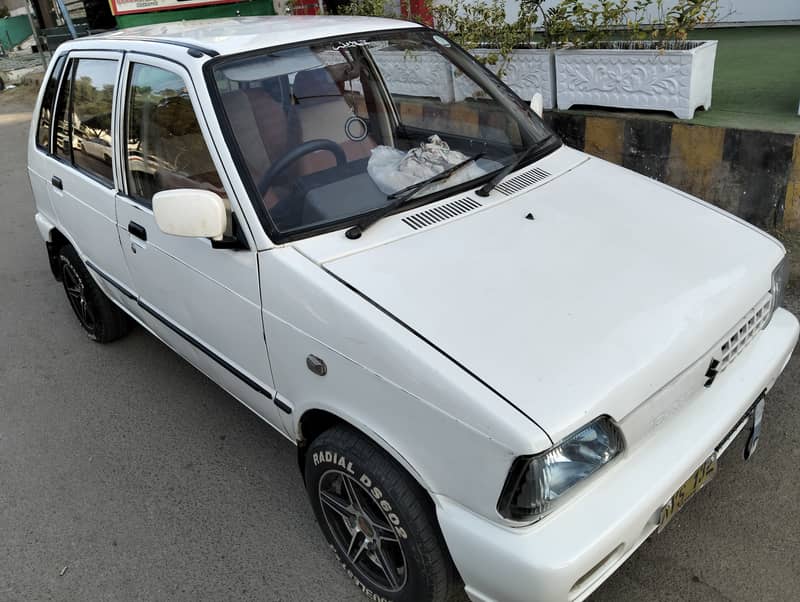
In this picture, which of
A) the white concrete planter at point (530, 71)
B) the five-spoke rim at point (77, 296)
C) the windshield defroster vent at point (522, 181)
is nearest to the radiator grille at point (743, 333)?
the windshield defroster vent at point (522, 181)

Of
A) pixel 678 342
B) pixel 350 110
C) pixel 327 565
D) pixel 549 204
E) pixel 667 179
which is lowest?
pixel 327 565

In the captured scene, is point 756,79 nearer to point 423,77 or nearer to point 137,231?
point 423,77

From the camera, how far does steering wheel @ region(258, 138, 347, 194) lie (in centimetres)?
242

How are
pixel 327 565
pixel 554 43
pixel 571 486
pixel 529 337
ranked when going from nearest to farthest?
pixel 571 486
pixel 529 337
pixel 327 565
pixel 554 43

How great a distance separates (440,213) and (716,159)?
2648 mm

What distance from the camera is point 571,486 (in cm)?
180

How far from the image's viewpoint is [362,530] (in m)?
2.34

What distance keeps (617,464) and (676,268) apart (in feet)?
2.43

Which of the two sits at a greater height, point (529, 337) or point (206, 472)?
point (529, 337)

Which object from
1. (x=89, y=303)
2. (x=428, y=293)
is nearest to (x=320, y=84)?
(x=428, y=293)

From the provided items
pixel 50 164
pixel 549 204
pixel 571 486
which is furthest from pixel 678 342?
pixel 50 164

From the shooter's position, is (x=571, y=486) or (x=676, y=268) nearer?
(x=571, y=486)

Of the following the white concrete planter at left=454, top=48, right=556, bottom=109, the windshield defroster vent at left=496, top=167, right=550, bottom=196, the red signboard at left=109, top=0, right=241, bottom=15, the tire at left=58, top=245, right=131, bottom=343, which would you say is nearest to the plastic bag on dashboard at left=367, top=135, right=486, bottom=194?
the windshield defroster vent at left=496, top=167, right=550, bottom=196

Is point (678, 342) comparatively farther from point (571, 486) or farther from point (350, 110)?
point (350, 110)
